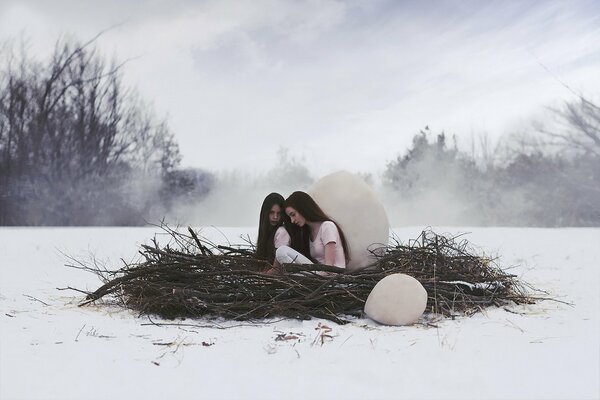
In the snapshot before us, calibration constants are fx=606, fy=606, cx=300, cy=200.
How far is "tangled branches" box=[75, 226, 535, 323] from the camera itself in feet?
15.8

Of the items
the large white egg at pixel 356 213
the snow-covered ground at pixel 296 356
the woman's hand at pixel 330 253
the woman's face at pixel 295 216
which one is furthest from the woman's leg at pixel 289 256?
the snow-covered ground at pixel 296 356

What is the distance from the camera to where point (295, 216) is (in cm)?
552

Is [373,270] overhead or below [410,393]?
overhead

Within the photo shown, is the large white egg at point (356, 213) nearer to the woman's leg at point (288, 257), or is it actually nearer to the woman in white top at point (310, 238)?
the woman in white top at point (310, 238)

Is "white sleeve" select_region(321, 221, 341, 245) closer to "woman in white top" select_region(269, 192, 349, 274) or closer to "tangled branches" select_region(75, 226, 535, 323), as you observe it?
"woman in white top" select_region(269, 192, 349, 274)

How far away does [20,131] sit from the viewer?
2061 cm

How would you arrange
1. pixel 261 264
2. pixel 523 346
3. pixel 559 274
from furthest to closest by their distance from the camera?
1. pixel 559 274
2. pixel 261 264
3. pixel 523 346

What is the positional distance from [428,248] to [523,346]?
204cm

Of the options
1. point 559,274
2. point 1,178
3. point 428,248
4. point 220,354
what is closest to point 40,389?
point 220,354

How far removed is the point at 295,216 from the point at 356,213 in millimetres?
591

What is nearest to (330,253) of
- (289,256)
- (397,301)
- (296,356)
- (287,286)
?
(289,256)

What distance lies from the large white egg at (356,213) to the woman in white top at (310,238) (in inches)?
4.2

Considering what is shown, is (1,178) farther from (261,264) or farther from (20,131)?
(261,264)

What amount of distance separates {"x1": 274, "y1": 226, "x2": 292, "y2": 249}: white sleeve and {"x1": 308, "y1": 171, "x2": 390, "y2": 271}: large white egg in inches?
17.2
